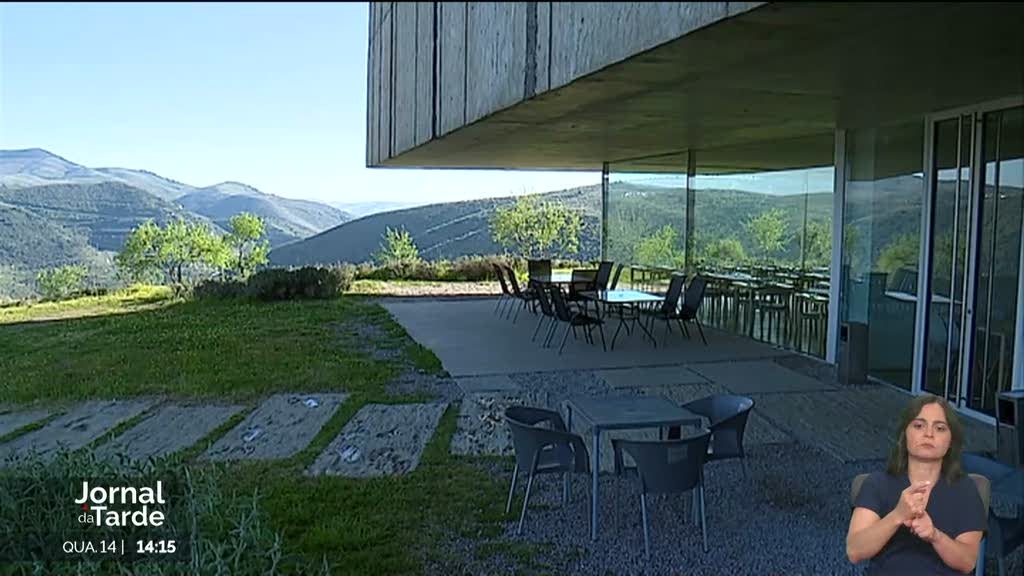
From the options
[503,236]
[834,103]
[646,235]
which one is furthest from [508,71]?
[503,236]

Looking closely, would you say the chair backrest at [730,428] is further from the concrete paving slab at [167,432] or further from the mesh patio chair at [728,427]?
the concrete paving slab at [167,432]

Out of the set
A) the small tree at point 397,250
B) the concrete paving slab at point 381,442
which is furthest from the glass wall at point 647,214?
the small tree at point 397,250

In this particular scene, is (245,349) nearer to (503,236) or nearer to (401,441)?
(401,441)

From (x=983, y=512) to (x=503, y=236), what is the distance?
16.3 m

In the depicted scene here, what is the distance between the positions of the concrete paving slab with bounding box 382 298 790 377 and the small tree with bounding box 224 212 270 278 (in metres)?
7.82

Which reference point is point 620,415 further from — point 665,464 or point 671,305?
point 671,305

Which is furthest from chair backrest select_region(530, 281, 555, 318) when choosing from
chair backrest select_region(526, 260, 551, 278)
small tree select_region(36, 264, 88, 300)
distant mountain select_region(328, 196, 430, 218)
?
distant mountain select_region(328, 196, 430, 218)

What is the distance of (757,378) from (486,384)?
2426 millimetres

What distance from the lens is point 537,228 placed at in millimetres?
18156

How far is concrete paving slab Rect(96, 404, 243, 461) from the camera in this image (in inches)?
191

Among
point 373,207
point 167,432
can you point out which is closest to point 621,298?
point 167,432

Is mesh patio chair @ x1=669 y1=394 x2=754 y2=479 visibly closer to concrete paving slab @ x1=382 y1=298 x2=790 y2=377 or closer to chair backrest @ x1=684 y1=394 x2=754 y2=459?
chair backrest @ x1=684 y1=394 x2=754 y2=459

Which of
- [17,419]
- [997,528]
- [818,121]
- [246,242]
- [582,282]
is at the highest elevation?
[818,121]

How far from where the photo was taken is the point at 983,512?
2.14 meters
